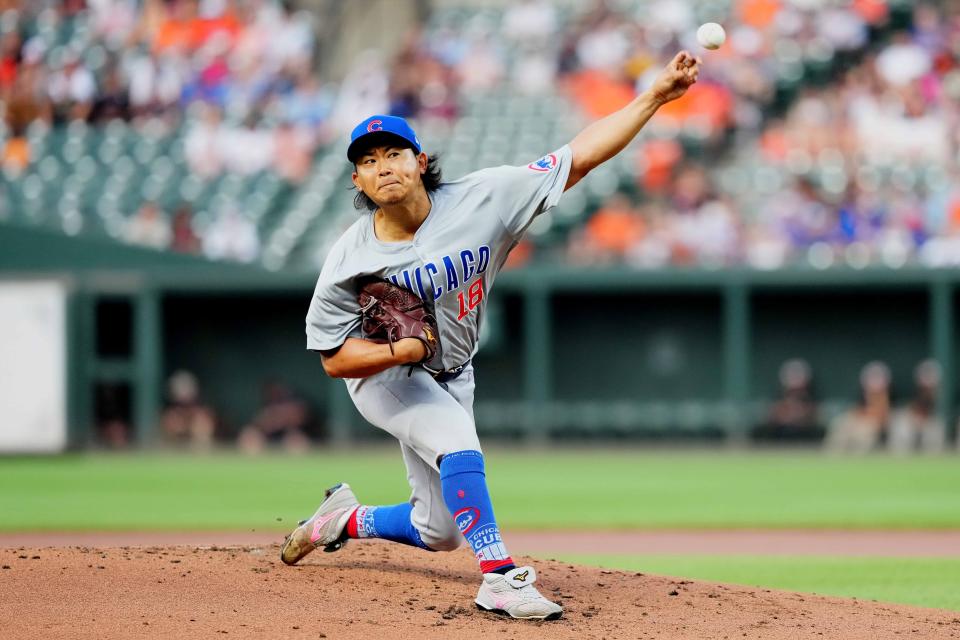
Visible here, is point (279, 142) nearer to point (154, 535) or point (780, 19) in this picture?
point (780, 19)

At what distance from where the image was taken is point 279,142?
53.9 ft

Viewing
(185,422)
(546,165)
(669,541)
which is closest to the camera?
(546,165)

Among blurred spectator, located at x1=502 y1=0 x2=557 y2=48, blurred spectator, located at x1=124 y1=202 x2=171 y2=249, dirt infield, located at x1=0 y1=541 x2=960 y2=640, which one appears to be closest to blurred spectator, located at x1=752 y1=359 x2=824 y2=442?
blurred spectator, located at x1=502 y1=0 x2=557 y2=48

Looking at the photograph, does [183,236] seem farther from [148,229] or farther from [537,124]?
[537,124]

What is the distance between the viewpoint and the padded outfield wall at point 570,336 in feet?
48.3

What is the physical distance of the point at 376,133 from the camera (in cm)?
447

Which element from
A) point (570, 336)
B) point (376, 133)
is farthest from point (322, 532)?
point (570, 336)

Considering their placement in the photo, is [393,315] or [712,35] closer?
[393,315]

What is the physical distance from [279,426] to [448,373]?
10806 mm

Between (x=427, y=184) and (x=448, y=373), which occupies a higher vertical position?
(x=427, y=184)

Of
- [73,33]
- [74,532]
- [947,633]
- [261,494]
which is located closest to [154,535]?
[74,532]

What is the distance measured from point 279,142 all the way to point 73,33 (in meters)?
4.00

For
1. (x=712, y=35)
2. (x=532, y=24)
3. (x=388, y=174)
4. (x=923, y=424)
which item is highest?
(x=532, y=24)

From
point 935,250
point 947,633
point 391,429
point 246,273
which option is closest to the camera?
point 947,633
